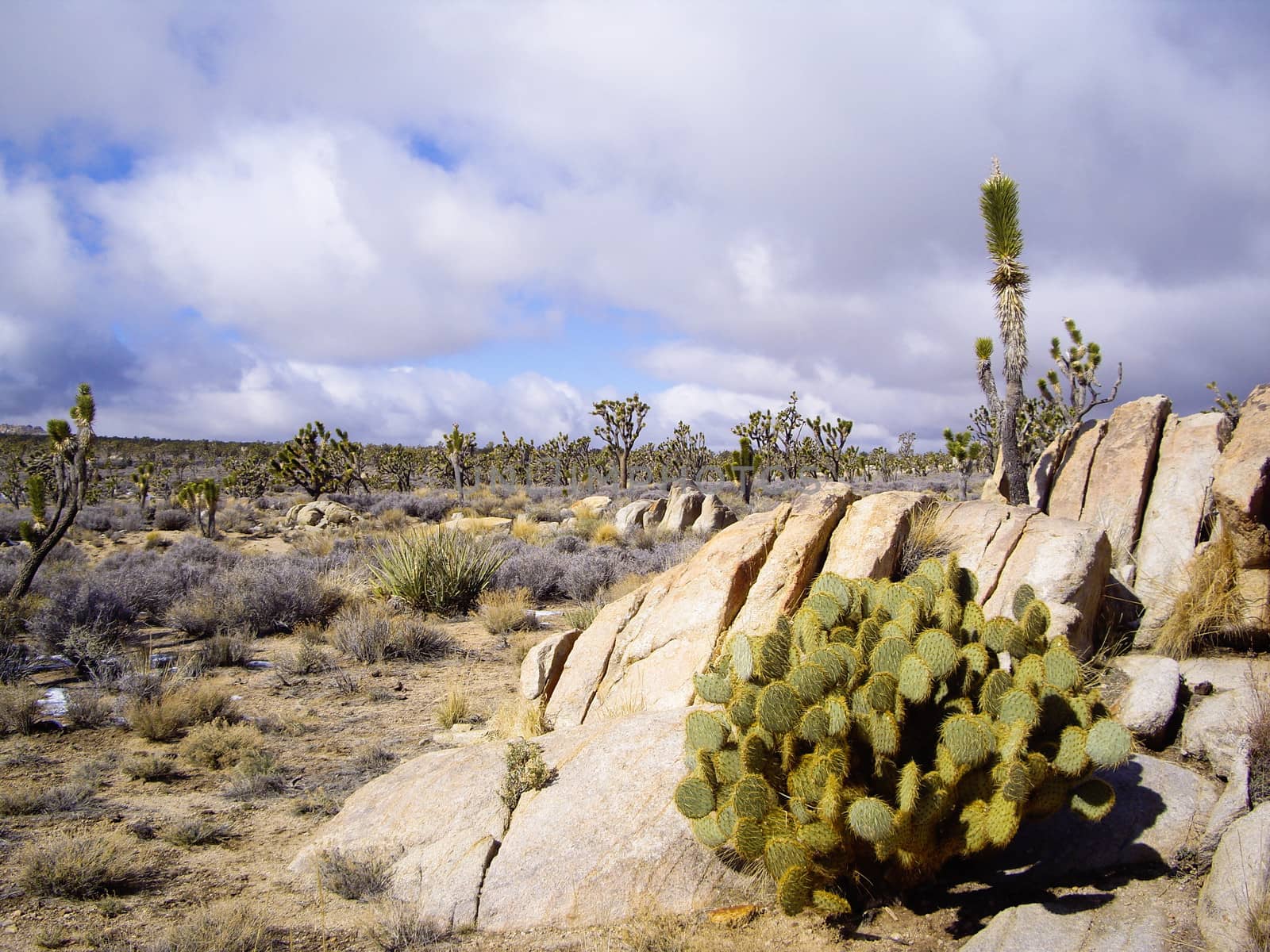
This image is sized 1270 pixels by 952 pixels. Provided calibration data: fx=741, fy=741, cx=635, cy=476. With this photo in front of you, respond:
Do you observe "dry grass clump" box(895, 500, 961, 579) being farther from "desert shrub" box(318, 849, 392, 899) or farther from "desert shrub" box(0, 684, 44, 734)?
"desert shrub" box(0, 684, 44, 734)

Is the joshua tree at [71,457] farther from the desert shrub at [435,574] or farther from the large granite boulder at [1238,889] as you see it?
the large granite boulder at [1238,889]

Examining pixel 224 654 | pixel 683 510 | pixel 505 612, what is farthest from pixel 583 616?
pixel 683 510

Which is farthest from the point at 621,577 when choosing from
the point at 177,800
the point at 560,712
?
the point at 177,800

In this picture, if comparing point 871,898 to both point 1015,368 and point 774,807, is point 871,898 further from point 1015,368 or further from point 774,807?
point 1015,368

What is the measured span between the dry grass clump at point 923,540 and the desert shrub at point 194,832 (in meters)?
6.03

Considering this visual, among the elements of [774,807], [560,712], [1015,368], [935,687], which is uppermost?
[1015,368]

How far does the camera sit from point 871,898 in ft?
13.6

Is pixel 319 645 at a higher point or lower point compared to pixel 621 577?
lower

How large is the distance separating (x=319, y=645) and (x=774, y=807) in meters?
9.21

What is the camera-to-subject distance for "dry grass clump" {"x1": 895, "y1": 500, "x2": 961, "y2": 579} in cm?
710

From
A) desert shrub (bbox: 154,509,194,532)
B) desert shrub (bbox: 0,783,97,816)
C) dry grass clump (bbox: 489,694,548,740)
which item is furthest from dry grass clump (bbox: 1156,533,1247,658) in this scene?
desert shrub (bbox: 154,509,194,532)

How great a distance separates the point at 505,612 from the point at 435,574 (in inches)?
74.5

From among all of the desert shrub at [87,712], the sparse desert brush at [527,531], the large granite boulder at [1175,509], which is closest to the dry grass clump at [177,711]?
the desert shrub at [87,712]

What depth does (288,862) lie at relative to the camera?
5.21 meters
